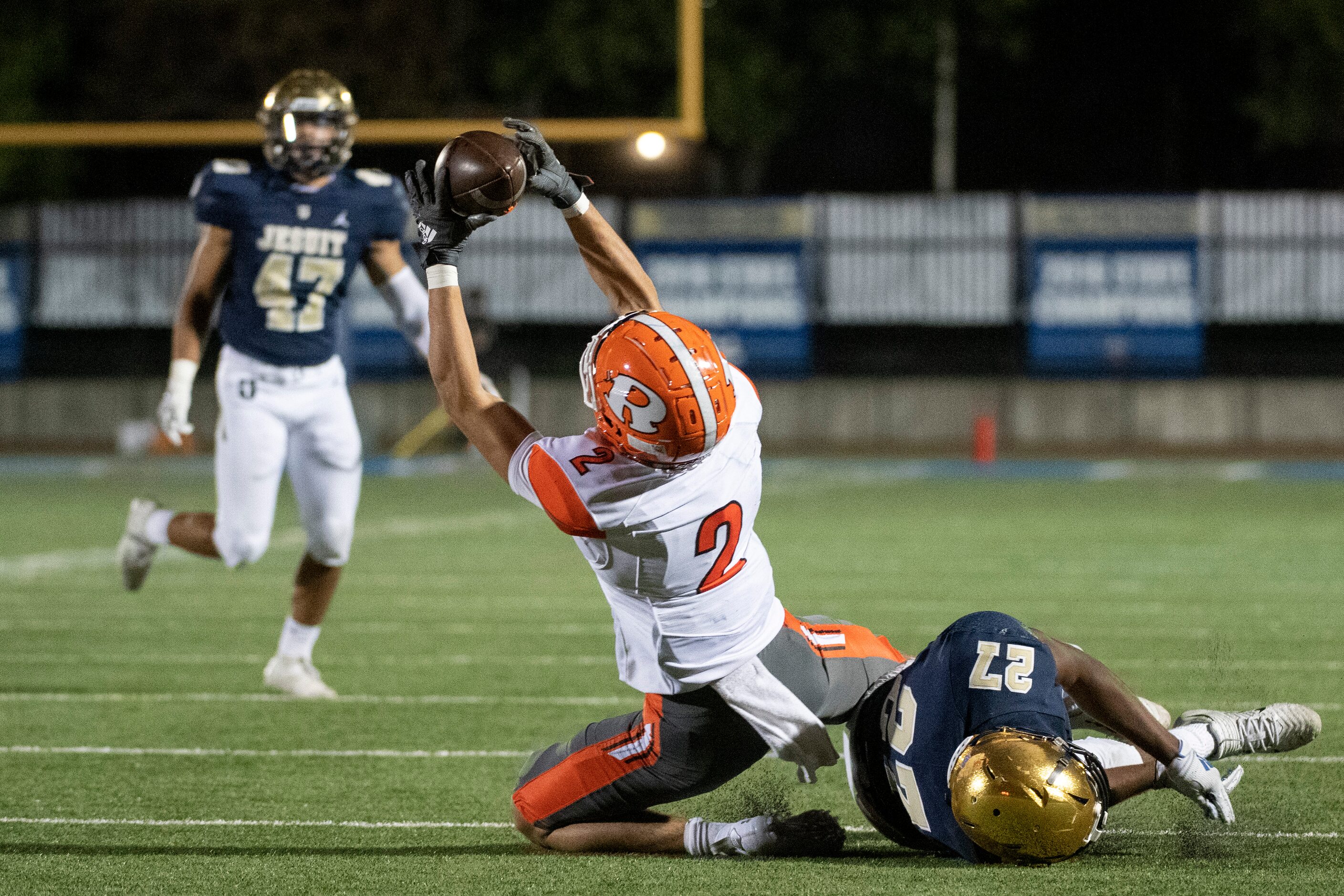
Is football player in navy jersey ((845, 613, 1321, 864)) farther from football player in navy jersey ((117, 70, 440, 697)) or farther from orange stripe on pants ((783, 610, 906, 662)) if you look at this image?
football player in navy jersey ((117, 70, 440, 697))

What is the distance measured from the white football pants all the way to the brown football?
239 centimetres

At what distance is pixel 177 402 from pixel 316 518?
25.7 inches

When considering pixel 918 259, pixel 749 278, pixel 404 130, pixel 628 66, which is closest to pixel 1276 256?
pixel 918 259

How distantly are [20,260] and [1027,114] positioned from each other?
16494mm

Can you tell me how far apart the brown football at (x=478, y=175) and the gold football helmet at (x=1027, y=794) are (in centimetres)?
157

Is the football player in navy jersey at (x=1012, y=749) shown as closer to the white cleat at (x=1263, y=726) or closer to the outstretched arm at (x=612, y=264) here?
the white cleat at (x=1263, y=726)

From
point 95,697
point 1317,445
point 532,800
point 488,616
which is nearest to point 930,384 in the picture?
point 1317,445

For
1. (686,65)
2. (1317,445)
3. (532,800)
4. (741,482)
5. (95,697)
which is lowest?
(1317,445)

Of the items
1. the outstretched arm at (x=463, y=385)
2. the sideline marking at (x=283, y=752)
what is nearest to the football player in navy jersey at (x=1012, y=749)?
the outstretched arm at (x=463, y=385)

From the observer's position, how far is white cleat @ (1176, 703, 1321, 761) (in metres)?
4.27

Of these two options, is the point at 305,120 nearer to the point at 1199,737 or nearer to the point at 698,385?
the point at 698,385

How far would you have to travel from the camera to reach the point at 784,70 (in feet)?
86.1

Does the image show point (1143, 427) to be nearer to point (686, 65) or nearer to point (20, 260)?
point (686, 65)

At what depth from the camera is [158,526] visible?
666 centimetres
